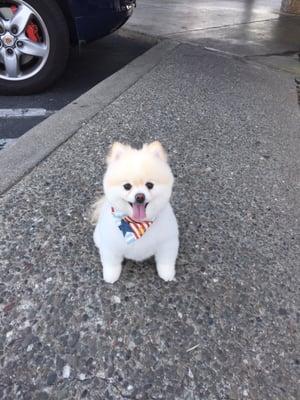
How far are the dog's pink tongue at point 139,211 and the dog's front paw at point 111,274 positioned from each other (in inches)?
13.3

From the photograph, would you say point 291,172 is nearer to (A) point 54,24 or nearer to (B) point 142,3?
(A) point 54,24

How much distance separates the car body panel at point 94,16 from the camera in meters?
3.64

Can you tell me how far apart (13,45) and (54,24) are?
1.39 ft

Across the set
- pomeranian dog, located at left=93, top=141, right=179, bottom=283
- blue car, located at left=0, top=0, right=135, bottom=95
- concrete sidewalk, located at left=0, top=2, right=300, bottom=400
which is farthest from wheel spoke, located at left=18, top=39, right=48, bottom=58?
pomeranian dog, located at left=93, top=141, right=179, bottom=283

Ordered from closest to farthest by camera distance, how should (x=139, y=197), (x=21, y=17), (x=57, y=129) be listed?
(x=139, y=197) < (x=57, y=129) < (x=21, y=17)

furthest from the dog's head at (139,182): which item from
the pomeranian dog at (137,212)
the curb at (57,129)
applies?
the curb at (57,129)

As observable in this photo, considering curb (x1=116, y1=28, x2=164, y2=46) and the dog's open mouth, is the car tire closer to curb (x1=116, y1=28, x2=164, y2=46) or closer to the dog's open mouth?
the dog's open mouth

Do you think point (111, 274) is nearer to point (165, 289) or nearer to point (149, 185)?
point (165, 289)

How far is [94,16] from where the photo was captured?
378 cm

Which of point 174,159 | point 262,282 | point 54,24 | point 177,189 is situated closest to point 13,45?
point 54,24

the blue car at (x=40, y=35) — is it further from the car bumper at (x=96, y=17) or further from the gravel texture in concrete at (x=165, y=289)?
the gravel texture in concrete at (x=165, y=289)

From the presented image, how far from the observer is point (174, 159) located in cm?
284

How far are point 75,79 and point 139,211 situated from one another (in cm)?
338

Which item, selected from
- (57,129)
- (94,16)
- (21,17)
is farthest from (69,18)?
(57,129)
